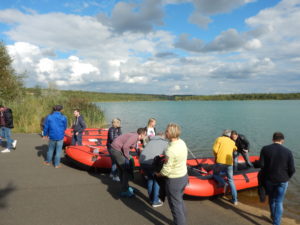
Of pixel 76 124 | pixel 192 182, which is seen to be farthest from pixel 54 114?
pixel 192 182

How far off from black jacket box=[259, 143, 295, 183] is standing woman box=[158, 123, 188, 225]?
1.51 m

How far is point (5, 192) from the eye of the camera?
16.4 ft

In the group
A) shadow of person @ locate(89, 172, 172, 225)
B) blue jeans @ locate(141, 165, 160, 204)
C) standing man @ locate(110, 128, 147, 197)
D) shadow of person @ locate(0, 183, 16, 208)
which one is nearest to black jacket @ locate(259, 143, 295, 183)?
shadow of person @ locate(89, 172, 172, 225)

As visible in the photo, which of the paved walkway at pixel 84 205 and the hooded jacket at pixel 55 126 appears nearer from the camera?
the paved walkway at pixel 84 205

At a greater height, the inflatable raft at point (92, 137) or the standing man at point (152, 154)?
the standing man at point (152, 154)

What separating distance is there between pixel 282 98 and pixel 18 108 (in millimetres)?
124977

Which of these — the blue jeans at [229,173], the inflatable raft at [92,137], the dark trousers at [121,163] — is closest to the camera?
the dark trousers at [121,163]

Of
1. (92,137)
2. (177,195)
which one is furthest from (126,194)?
(92,137)

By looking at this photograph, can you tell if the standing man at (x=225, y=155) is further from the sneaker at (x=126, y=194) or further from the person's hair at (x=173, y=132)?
the person's hair at (x=173, y=132)

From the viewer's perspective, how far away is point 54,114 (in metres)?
6.65

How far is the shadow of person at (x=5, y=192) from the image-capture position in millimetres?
4434

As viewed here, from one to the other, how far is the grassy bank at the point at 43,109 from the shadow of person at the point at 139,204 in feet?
35.7

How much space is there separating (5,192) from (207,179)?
473 cm

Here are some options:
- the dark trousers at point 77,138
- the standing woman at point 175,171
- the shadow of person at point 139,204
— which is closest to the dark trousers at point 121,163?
the shadow of person at point 139,204
